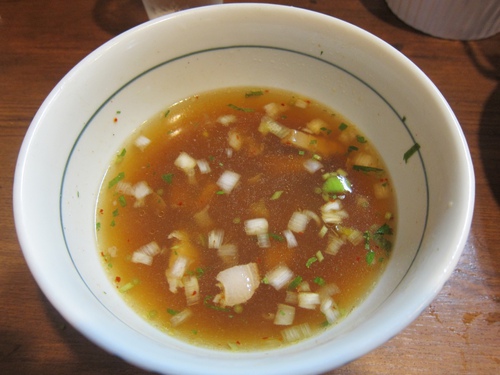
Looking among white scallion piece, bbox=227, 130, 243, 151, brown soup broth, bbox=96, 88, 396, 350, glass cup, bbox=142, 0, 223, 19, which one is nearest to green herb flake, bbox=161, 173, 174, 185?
brown soup broth, bbox=96, 88, 396, 350

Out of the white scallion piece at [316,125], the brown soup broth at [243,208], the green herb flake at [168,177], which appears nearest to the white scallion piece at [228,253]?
the brown soup broth at [243,208]

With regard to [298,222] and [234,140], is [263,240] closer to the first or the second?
[298,222]

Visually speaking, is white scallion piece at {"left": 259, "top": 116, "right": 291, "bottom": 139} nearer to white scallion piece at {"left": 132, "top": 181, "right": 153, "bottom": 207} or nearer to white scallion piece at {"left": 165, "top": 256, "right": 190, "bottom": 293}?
white scallion piece at {"left": 132, "top": 181, "right": 153, "bottom": 207}

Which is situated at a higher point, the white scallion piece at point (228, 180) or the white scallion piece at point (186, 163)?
the white scallion piece at point (228, 180)

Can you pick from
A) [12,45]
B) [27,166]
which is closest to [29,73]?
[12,45]

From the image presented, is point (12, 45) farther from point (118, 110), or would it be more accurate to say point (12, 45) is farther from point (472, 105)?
point (472, 105)

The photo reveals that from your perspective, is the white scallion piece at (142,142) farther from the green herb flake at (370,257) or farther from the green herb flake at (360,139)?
the green herb flake at (370,257)
